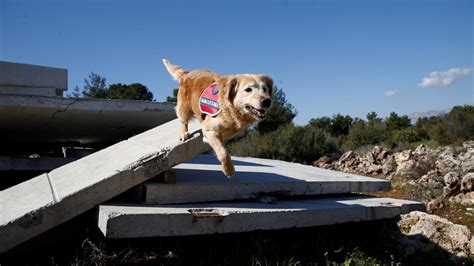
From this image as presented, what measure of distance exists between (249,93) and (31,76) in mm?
5611

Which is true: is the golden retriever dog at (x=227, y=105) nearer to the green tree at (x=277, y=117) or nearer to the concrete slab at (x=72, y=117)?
the concrete slab at (x=72, y=117)

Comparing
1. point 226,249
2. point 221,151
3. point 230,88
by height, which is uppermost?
point 230,88

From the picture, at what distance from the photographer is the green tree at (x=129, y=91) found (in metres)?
41.2

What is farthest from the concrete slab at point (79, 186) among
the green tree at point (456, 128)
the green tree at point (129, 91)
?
the green tree at point (129, 91)

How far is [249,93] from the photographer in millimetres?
4090

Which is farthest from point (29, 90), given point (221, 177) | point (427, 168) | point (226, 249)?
point (427, 168)

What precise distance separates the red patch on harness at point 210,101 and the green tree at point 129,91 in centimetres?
3723

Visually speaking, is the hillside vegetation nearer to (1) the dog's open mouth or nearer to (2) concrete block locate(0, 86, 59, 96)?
(2) concrete block locate(0, 86, 59, 96)

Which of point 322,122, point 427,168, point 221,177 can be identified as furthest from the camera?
point 322,122

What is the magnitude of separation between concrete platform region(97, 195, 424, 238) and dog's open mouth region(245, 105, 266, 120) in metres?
0.97

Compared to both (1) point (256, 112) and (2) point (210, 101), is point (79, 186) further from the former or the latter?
(1) point (256, 112)

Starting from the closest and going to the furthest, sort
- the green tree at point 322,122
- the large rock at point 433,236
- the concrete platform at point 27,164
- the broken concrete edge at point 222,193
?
the broken concrete edge at point 222,193 < the large rock at point 433,236 < the concrete platform at point 27,164 < the green tree at point 322,122

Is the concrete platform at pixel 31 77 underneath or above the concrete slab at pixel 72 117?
above

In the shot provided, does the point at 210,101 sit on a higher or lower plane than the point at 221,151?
higher
